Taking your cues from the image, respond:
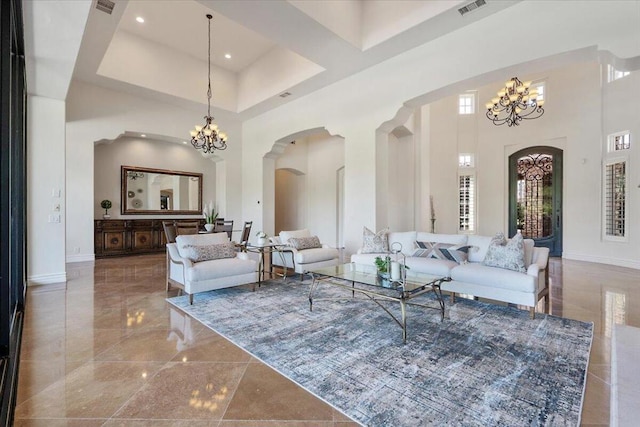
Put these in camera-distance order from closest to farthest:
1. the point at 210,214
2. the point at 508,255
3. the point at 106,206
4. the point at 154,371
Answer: the point at 154,371, the point at 508,255, the point at 106,206, the point at 210,214

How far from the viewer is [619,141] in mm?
6684

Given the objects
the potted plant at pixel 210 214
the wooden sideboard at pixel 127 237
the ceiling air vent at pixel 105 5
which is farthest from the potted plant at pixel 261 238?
the wooden sideboard at pixel 127 237

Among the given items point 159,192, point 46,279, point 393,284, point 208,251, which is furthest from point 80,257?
point 393,284

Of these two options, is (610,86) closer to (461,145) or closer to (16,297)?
(461,145)

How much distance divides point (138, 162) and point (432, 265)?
8.12m

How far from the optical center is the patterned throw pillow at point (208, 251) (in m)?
4.26

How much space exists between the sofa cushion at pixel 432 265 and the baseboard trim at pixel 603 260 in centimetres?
487

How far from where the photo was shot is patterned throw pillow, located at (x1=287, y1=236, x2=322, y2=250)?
5.47 metres

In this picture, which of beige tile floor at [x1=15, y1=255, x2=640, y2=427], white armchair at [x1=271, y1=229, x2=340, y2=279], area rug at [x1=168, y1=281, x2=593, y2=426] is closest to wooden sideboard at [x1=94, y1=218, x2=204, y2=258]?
beige tile floor at [x1=15, y1=255, x2=640, y2=427]

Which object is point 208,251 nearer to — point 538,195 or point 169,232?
point 169,232

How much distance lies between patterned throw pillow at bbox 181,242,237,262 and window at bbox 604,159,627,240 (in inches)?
315

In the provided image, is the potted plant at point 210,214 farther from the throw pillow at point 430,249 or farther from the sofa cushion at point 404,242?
the throw pillow at point 430,249

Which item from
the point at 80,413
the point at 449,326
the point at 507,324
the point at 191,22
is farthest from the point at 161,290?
the point at 191,22

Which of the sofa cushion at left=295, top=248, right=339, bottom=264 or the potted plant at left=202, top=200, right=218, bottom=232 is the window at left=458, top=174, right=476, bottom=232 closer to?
the sofa cushion at left=295, top=248, right=339, bottom=264
